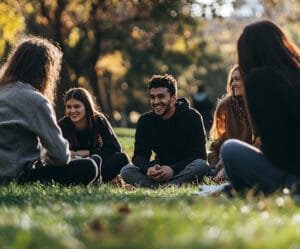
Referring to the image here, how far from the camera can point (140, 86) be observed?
170 ft

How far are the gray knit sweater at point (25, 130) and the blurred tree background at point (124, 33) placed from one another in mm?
16407

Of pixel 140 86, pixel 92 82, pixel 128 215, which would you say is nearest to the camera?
pixel 128 215

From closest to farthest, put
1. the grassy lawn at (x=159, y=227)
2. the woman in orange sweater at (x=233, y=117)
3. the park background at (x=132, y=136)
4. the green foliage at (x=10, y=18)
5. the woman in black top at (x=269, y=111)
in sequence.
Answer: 1. the grassy lawn at (x=159, y=227)
2. the park background at (x=132, y=136)
3. the woman in black top at (x=269, y=111)
4. the woman in orange sweater at (x=233, y=117)
5. the green foliage at (x=10, y=18)

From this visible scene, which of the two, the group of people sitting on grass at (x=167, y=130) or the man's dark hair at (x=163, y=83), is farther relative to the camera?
the man's dark hair at (x=163, y=83)

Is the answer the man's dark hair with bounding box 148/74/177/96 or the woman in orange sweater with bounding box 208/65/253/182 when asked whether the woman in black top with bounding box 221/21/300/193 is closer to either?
the woman in orange sweater with bounding box 208/65/253/182

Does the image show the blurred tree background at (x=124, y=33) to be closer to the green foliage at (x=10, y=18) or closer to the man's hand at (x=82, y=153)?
the green foliage at (x=10, y=18)

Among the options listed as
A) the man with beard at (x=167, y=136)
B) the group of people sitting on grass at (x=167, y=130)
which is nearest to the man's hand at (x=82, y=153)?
the group of people sitting on grass at (x=167, y=130)

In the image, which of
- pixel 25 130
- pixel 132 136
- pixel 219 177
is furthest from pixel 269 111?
pixel 132 136

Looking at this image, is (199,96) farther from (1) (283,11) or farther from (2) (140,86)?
(2) (140,86)

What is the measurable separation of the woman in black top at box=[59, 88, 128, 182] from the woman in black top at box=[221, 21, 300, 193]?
13.9 ft

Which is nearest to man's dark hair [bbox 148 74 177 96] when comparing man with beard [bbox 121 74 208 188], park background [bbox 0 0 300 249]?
man with beard [bbox 121 74 208 188]

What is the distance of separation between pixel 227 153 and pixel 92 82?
100ft

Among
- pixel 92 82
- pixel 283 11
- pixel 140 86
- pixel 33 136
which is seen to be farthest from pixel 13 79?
pixel 140 86

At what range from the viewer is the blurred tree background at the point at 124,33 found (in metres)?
28.5
